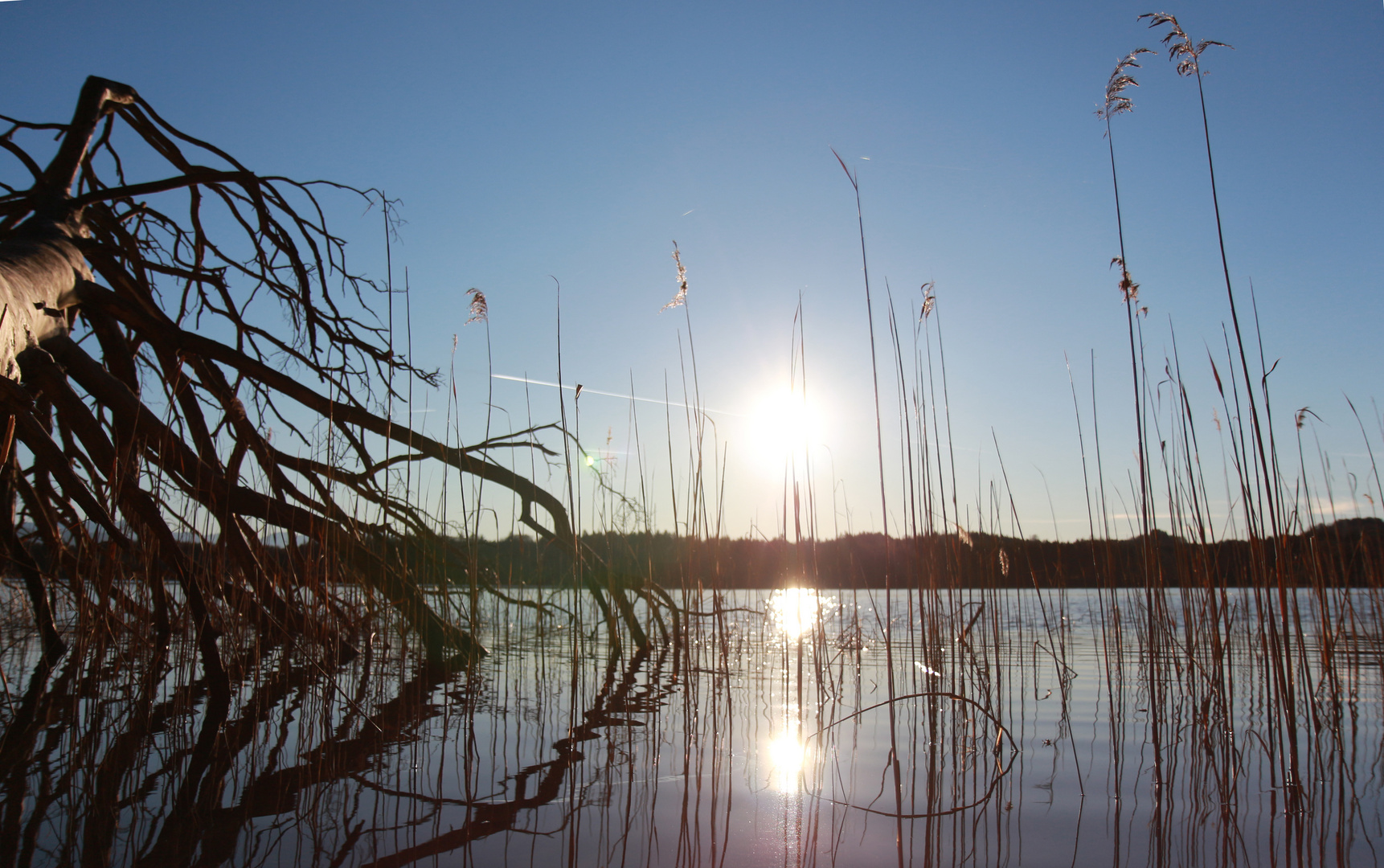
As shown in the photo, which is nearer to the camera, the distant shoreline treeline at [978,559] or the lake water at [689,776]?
the lake water at [689,776]

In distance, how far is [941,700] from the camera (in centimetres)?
212

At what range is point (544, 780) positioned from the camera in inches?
56.0

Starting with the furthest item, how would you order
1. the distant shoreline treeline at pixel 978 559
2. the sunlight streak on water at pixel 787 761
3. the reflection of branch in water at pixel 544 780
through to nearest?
1. the distant shoreline treeline at pixel 978 559
2. the sunlight streak on water at pixel 787 761
3. the reflection of branch in water at pixel 544 780

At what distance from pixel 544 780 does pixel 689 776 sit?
29cm

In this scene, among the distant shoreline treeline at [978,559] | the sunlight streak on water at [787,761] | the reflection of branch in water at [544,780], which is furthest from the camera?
the distant shoreline treeline at [978,559]

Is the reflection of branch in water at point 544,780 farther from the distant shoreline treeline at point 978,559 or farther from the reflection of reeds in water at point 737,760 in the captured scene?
the distant shoreline treeline at point 978,559

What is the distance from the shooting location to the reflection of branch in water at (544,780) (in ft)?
3.51

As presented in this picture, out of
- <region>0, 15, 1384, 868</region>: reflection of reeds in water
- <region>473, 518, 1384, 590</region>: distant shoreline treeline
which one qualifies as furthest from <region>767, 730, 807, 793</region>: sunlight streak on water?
<region>473, 518, 1384, 590</region>: distant shoreline treeline

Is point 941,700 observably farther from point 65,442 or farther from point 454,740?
point 65,442

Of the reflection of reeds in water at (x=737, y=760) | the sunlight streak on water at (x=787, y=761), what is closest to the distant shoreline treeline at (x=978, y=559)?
the reflection of reeds in water at (x=737, y=760)

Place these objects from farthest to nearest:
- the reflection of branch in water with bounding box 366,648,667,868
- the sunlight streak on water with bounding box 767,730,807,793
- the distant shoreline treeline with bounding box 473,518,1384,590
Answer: the distant shoreline treeline with bounding box 473,518,1384,590
the sunlight streak on water with bounding box 767,730,807,793
the reflection of branch in water with bounding box 366,648,667,868

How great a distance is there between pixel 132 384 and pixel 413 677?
4.61 ft

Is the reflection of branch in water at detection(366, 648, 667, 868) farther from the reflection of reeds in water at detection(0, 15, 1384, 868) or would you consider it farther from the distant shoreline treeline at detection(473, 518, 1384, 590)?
the distant shoreline treeline at detection(473, 518, 1384, 590)

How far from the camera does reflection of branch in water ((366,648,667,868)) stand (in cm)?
107
